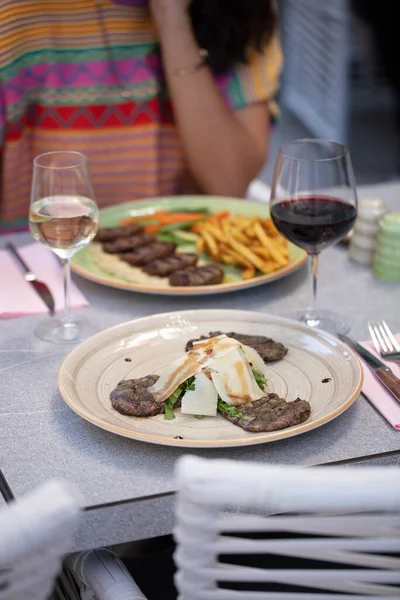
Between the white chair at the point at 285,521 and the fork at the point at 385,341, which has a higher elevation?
the white chair at the point at 285,521

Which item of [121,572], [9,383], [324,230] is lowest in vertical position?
[121,572]

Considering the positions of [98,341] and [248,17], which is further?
[248,17]

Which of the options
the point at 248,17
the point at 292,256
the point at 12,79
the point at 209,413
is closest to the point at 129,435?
the point at 209,413

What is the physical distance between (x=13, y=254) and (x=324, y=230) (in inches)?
24.7

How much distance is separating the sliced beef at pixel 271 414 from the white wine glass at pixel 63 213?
1.19 ft

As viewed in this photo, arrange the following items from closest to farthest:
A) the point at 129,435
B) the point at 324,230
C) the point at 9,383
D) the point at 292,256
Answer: the point at 129,435, the point at 9,383, the point at 324,230, the point at 292,256

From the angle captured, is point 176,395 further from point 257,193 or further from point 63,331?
point 257,193

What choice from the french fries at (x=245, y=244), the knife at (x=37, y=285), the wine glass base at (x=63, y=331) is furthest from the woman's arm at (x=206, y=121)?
the wine glass base at (x=63, y=331)

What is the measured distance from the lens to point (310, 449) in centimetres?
102

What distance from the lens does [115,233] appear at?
5.30 ft

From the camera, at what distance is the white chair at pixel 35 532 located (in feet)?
2.13

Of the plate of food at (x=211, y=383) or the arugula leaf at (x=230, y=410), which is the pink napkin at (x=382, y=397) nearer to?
the plate of food at (x=211, y=383)

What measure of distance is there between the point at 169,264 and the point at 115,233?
0.17 metres

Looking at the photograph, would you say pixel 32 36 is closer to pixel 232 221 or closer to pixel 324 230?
pixel 232 221
